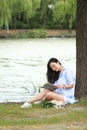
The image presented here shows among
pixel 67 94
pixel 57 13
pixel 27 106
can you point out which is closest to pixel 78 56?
pixel 67 94

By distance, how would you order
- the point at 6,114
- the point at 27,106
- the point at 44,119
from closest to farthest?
the point at 44,119 → the point at 6,114 → the point at 27,106

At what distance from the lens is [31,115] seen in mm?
7363

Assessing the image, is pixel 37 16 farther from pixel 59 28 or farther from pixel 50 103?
pixel 50 103

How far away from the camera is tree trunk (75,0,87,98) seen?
890 cm

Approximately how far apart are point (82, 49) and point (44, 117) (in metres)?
2.27

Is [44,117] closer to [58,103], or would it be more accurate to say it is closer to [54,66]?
[58,103]

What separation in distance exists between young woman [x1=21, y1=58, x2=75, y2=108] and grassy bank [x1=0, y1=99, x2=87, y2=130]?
0.96 feet

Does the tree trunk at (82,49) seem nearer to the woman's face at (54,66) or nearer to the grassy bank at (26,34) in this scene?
the woman's face at (54,66)

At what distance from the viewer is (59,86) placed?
8594mm

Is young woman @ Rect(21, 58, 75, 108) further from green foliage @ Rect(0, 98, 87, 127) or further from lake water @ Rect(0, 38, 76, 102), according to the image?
lake water @ Rect(0, 38, 76, 102)

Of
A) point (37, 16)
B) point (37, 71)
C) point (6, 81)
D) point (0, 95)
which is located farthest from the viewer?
point (37, 16)

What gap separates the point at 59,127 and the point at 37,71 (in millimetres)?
17255

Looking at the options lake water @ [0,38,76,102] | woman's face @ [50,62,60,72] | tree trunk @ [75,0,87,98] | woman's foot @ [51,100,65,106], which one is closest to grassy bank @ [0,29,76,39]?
lake water @ [0,38,76,102]

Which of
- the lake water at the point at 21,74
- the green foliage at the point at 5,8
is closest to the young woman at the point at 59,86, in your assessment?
the lake water at the point at 21,74
